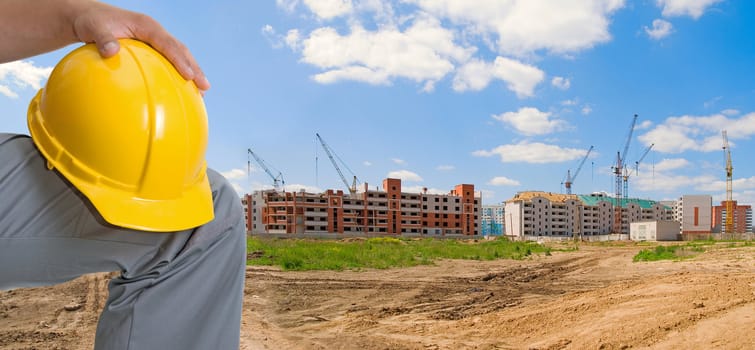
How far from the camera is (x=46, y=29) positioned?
119 centimetres

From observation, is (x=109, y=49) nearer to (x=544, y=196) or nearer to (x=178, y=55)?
(x=178, y=55)

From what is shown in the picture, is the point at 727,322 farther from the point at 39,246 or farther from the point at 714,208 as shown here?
the point at 714,208

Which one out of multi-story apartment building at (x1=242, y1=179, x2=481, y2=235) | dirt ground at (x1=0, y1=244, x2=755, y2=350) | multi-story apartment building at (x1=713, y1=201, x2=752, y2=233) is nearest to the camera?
dirt ground at (x1=0, y1=244, x2=755, y2=350)

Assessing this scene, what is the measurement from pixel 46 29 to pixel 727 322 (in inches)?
229

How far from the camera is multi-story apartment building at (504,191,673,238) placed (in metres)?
88.9

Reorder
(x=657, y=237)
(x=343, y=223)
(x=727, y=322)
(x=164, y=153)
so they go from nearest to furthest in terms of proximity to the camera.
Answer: (x=164, y=153)
(x=727, y=322)
(x=657, y=237)
(x=343, y=223)

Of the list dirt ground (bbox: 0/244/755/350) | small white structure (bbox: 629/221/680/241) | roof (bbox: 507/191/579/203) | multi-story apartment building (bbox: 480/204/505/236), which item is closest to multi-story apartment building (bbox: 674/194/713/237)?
roof (bbox: 507/191/579/203)

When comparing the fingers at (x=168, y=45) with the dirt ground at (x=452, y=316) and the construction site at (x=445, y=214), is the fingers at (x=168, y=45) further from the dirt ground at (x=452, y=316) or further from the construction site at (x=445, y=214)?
the construction site at (x=445, y=214)

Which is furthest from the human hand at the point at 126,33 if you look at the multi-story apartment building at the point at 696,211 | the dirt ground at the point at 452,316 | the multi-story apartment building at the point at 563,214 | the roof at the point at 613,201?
the roof at the point at 613,201

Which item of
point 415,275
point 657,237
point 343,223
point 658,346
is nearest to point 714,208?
point 657,237

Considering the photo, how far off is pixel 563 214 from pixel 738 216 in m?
36.2

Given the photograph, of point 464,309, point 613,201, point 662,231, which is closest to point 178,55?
point 464,309

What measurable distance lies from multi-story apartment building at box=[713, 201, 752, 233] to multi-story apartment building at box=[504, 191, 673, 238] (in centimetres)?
1112

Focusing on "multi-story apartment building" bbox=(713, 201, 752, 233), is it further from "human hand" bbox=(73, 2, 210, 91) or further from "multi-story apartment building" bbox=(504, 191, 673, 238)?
"human hand" bbox=(73, 2, 210, 91)
